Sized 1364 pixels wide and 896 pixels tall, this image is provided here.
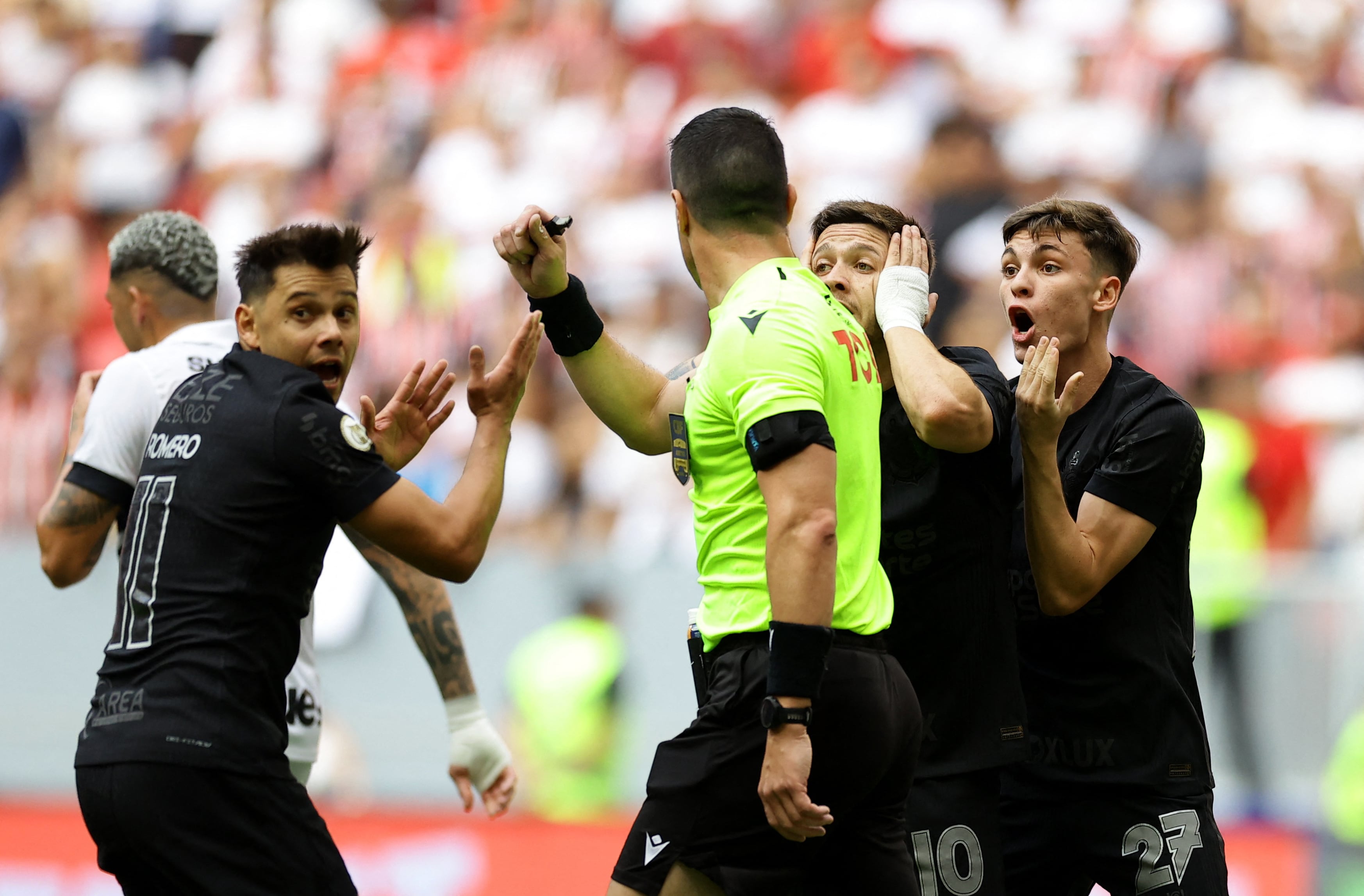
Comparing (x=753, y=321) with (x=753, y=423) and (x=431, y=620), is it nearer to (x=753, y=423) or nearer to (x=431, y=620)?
(x=753, y=423)

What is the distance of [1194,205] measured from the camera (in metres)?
10.9

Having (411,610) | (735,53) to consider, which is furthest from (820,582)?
(735,53)

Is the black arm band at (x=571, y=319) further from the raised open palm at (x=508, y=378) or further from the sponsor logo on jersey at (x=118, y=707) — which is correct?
the sponsor logo on jersey at (x=118, y=707)

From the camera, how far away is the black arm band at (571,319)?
14.6 ft

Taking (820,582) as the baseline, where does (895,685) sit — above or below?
below

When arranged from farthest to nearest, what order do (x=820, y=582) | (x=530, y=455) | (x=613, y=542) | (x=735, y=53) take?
(x=735, y=53), (x=530, y=455), (x=613, y=542), (x=820, y=582)

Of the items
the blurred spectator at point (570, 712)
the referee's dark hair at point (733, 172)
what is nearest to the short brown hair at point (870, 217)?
the referee's dark hair at point (733, 172)

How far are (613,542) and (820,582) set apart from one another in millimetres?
6792

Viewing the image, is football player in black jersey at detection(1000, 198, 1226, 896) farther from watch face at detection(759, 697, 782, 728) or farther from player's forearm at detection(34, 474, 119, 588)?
player's forearm at detection(34, 474, 119, 588)

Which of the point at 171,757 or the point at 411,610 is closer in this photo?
the point at 171,757

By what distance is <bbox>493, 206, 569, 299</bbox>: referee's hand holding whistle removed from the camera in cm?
430

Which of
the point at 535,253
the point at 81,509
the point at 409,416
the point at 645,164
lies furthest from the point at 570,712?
the point at 645,164

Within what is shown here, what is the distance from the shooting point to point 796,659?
336 cm

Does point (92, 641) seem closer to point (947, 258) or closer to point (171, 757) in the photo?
point (171, 757)
